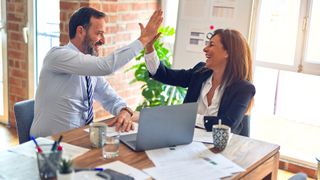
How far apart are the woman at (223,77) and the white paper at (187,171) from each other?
670 millimetres

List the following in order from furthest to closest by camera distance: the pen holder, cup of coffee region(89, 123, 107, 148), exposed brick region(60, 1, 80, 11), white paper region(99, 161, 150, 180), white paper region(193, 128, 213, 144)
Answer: exposed brick region(60, 1, 80, 11) → white paper region(193, 128, 213, 144) → cup of coffee region(89, 123, 107, 148) → white paper region(99, 161, 150, 180) → the pen holder

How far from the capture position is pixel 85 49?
2.53 metres

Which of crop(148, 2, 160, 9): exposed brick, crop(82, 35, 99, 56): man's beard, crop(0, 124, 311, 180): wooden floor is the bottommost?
crop(0, 124, 311, 180): wooden floor

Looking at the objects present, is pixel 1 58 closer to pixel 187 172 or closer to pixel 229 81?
pixel 229 81

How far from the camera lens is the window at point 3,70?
4.25 m

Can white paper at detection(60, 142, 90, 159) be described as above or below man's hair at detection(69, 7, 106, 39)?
below

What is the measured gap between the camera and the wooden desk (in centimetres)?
173

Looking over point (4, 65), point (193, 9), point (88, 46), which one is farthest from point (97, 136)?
point (4, 65)

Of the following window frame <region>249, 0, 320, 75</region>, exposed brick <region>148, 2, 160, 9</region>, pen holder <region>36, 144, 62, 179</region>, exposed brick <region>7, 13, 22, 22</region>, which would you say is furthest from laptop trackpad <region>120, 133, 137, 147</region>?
exposed brick <region>7, 13, 22, 22</region>

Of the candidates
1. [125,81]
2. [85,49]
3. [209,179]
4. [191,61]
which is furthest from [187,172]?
[125,81]

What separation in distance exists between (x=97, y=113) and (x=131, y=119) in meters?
1.38

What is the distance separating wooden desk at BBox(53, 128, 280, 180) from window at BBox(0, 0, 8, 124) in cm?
255

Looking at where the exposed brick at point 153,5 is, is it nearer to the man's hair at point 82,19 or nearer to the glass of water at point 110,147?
the man's hair at point 82,19

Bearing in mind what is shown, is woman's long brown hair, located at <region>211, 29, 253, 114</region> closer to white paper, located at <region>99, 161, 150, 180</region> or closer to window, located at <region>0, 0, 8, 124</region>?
white paper, located at <region>99, 161, 150, 180</region>
